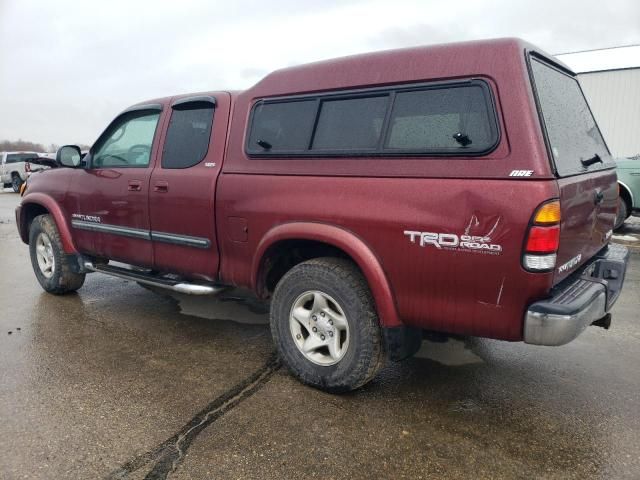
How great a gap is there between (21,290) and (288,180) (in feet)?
13.3

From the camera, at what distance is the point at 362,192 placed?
9.11ft

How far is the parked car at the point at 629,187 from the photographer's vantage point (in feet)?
27.7

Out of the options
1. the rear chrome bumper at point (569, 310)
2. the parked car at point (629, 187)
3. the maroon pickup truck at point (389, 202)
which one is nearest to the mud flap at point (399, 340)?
the maroon pickup truck at point (389, 202)

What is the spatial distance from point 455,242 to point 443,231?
0.27ft

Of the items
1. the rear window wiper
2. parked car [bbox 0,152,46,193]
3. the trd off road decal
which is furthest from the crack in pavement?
parked car [bbox 0,152,46,193]

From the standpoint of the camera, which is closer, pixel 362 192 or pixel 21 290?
pixel 362 192

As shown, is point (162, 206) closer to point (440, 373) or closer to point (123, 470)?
point (123, 470)

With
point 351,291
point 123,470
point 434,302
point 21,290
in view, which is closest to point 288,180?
point 351,291

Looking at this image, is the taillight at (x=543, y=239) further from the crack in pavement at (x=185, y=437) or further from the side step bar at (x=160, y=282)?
the side step bar at (x=160, y=282)

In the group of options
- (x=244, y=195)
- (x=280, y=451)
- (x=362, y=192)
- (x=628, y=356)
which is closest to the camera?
(x=280, y=451)

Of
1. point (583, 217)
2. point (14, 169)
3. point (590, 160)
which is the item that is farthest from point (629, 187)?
point (14, 169)

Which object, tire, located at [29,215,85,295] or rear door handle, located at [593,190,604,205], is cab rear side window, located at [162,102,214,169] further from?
rear door handle, located at [593,190,604,205]

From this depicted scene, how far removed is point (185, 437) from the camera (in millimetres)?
2604

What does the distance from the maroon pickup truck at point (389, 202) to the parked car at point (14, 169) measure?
2232 centimetres
